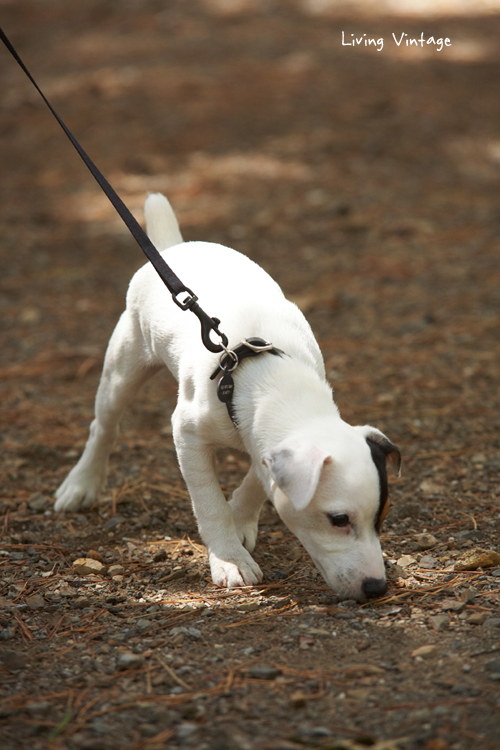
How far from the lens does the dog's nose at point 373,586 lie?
8.99 feet

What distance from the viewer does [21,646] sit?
267 centimetres

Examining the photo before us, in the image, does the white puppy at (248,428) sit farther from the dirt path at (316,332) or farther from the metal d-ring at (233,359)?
the dirt path at (316,332)

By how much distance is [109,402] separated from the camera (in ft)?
13.1

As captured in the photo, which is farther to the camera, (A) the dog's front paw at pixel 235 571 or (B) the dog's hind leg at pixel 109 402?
(B) the dog's hind leg at pixel 109 402

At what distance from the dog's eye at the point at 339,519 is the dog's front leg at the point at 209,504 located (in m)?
0.64

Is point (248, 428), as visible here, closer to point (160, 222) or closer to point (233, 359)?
point (233, 359)

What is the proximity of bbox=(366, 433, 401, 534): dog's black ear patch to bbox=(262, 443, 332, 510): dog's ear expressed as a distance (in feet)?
0.75

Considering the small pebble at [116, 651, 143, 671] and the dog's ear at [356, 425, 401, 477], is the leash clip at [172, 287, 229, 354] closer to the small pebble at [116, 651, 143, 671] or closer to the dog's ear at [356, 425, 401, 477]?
the dog's ear at [356, 425, 401, 477]

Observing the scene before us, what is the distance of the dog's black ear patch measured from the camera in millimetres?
2707

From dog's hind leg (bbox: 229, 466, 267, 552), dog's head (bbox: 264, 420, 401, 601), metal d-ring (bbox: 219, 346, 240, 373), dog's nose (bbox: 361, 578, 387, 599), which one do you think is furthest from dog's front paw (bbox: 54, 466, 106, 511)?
dog's nose (bbox: 361, 578, 387, 599)

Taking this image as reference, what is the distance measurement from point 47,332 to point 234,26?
9.59 metres

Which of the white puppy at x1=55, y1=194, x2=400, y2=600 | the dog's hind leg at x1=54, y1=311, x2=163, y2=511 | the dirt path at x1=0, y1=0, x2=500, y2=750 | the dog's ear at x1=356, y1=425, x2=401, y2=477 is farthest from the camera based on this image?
A: the dog's hind leg at x1=54, y1=311, x2=163, y2=511

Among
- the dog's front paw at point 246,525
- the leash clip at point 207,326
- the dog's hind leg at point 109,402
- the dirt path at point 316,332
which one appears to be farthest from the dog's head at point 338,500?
the dog's hind leg at point 109,402

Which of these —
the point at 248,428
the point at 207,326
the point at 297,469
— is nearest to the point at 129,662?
the point at 297,469
